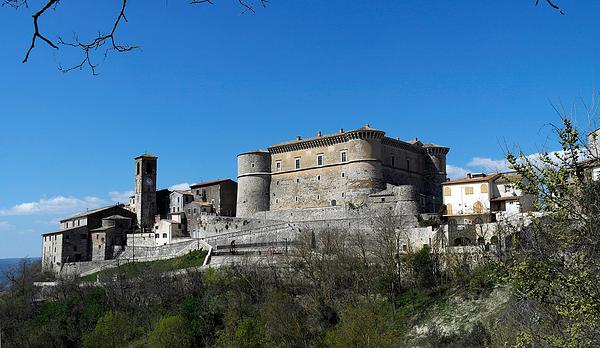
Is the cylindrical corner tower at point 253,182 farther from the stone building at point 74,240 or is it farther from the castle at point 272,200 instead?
the stone building at point 74,240

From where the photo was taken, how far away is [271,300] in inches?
1497

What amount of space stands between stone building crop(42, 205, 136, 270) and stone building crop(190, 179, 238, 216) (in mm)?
7883

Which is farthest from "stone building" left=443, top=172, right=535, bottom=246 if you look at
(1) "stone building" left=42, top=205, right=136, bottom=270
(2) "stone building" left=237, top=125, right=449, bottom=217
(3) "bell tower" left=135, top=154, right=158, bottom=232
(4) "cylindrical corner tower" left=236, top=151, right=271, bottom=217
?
(1) "stone building" left=42, top=205, right=136, bottom=270

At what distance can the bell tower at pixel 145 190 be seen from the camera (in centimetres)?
6353

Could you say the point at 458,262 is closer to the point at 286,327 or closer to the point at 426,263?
the point at 426,263

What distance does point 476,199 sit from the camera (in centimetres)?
4491

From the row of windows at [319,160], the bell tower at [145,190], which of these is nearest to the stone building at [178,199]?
the bell tower at [145,190]

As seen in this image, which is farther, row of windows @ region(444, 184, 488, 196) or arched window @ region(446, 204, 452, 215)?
arched window @ region(446, 204, 452, 215)

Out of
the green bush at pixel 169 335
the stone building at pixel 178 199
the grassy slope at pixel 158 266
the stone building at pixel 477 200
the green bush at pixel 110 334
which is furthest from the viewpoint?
the stone building at pixel 178 199

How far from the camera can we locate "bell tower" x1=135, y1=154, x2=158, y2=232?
6353 cm

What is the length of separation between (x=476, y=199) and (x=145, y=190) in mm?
35131

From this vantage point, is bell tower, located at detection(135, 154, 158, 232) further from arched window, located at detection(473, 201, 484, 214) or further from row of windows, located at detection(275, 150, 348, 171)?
arched window, located at detection(473, 201, 484, 214)

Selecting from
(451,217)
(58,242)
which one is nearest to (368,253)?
(451,217)

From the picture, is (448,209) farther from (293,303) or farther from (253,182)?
(253,182)
